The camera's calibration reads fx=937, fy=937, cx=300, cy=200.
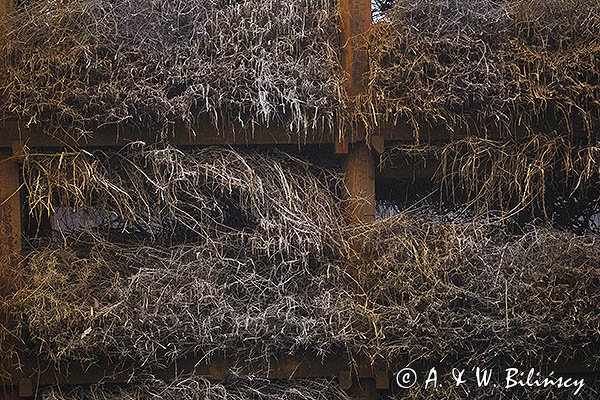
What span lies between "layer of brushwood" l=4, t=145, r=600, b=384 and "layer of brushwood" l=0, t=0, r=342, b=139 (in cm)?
20

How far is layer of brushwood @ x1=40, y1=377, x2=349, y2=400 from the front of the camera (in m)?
3.55

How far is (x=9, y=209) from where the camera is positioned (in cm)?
378

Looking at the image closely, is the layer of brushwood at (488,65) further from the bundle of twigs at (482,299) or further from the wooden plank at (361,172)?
the bundle of twigs at (482,299)

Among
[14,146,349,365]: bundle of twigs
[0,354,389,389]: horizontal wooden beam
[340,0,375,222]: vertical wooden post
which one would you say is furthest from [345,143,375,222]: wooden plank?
[0,354,389,389]: horizontal wooden beam

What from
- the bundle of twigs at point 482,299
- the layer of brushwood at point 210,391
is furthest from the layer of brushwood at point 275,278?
the layer of brushwood at point 210,391

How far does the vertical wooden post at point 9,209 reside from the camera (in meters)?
3.74

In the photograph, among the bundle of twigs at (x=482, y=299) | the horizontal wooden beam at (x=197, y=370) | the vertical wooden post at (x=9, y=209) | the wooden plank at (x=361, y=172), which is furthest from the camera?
the wooden plank at (x=361, y=172)

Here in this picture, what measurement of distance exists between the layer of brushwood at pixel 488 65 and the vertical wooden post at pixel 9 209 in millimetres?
1462

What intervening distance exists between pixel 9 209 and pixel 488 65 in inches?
78.6

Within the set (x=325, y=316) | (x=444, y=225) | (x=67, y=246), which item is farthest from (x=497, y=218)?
(x=67, y=246)

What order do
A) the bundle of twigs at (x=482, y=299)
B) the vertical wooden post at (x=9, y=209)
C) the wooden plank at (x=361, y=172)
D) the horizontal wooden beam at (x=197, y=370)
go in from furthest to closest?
the wooden plank at (x=361, y=172) → the vertical wooden post at (x=9, y=209) → the horizontal wooden beam at (x=197, y=370) → the bundle of twigs at (x=482, y=299)

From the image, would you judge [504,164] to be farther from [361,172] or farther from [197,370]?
[197,370]

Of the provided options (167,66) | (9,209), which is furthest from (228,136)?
(9,209)

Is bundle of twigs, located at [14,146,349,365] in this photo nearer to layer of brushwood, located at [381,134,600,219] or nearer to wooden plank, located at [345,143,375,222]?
wooden plank, located at [345,143,375,222]
